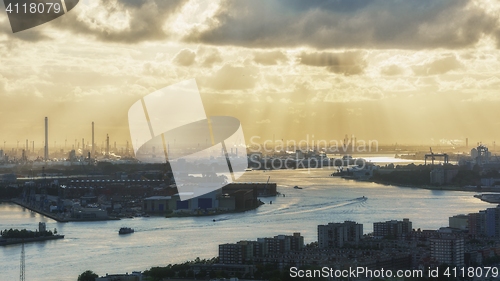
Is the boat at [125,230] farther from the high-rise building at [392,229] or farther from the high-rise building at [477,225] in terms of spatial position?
the high-rise building at [477,225]

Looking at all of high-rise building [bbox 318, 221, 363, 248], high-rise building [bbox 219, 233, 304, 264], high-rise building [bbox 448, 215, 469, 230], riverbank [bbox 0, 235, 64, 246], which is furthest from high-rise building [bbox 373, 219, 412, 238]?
riverbank [bbox 0, 235, 64, 246]

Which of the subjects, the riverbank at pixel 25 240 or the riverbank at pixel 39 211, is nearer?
the riverbank at pixel 25 240

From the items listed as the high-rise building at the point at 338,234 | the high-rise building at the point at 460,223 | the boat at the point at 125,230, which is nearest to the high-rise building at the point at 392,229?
the high-rise building at the point at 338,234

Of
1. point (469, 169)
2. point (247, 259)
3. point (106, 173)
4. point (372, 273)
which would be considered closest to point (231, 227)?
point (247, 259)

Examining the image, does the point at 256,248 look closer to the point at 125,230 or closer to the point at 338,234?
the point at 338,234

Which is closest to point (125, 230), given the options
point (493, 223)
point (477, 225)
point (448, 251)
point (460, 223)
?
point (460, 223)

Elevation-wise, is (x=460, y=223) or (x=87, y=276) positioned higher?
(x=460, y=223)
